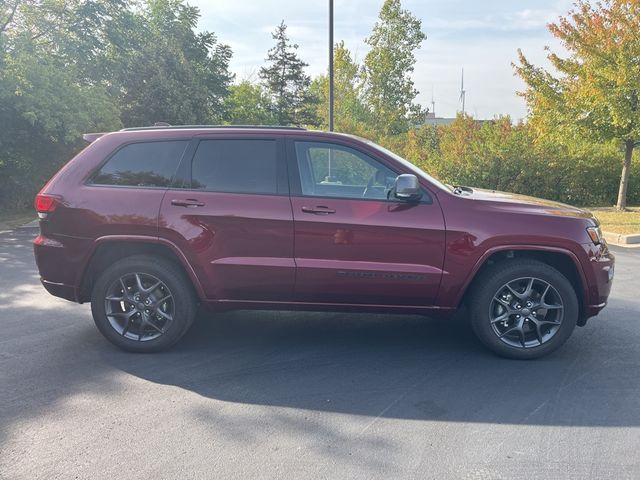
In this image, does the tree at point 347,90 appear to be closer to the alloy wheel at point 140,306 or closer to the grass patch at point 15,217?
the grass patch at point 15,217

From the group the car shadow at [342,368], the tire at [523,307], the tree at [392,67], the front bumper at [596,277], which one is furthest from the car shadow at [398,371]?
the tree at [392,67]

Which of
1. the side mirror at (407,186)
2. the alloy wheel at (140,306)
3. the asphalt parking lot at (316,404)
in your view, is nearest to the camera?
the asphalt parking lot at (316,404)

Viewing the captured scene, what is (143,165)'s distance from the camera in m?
4.58

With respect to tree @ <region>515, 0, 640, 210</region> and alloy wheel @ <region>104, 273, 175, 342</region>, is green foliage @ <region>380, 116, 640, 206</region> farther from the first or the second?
alloy wheel @ <region>104, 273, 175, 342</region>

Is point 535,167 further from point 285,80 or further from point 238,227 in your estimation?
point 285,80

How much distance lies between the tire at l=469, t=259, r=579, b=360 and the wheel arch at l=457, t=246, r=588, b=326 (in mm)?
73

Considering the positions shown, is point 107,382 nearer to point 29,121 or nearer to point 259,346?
point 259,346

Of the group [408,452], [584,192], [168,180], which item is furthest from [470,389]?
[584,192]

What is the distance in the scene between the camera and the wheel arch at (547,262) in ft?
14.0

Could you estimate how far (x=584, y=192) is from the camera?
669 inches

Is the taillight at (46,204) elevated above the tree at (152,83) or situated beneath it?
situated beneath

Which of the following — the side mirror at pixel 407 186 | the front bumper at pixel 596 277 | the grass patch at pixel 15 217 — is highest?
the side mirror at pixel 407 186

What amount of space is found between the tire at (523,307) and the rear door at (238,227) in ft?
5.22

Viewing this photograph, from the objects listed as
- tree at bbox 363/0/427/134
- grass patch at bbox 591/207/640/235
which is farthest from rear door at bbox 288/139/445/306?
tree at bbox 363/0/427/134
